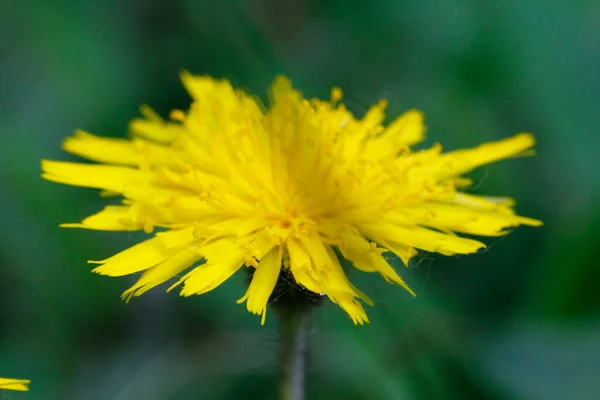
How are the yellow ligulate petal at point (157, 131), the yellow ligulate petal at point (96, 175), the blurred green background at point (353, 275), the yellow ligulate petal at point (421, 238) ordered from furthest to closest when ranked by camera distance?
the blurred green background at point (353, 275)
the yellow ligulate petal at point (157, 131)
the yellow ligulate petal at point (96, 175)
the yellow ligulate petal at point (421, 238)

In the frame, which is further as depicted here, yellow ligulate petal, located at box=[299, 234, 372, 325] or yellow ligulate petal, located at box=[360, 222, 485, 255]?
yellow ligulate petal, located at box=[360, 222, 485, 255]

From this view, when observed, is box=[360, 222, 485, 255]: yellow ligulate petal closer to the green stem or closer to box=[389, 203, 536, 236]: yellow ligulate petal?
box=[389, 203, 536, 236]: yellow ligulate petal

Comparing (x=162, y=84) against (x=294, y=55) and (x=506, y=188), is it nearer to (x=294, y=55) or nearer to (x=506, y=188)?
(x=294, y=55)

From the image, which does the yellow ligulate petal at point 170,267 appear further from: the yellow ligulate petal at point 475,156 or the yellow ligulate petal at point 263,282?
the yellow ligulate petal at point 475,156

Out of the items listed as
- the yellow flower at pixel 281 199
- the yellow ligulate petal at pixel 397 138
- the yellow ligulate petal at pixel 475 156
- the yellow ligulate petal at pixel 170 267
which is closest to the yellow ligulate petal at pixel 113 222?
the yellow flower at pixel 281 199

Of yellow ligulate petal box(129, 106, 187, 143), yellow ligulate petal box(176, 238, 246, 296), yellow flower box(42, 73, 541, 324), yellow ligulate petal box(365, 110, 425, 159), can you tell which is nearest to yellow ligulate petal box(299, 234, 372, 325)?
yellow flower box(42, 73, 541, 324)

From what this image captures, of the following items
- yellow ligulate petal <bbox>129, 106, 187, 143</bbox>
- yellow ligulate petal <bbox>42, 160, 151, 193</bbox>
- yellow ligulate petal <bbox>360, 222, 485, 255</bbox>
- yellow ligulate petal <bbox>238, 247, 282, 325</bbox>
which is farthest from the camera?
yellow ligulate petal <bbox>129, 106, 187, 143</bbox>

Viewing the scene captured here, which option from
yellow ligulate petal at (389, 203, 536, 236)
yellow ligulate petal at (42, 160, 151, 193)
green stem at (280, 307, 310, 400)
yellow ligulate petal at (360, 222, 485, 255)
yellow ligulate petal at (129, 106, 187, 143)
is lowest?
green stem at (280, 307, 310, 400)
